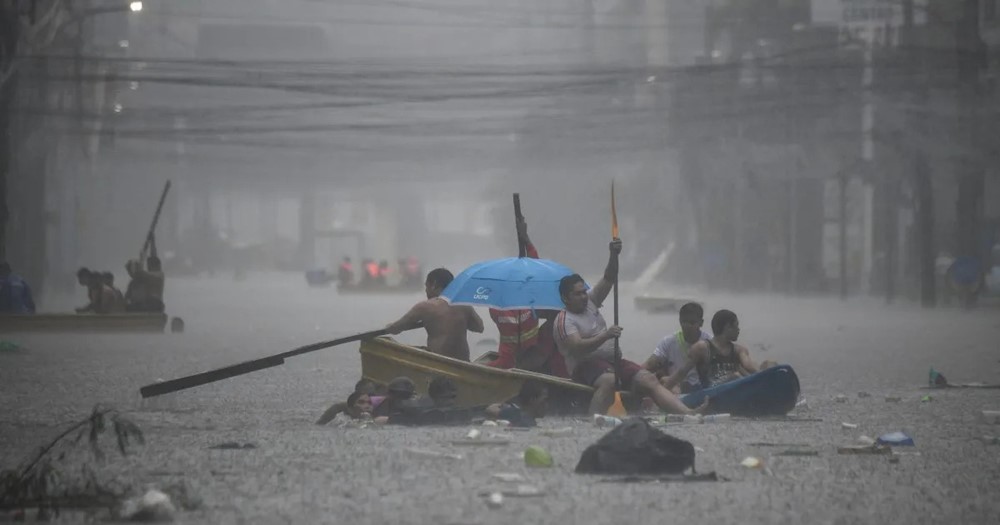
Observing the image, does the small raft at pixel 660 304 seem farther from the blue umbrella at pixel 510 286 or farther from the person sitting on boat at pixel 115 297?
the blue umbrella at pixel 510 286

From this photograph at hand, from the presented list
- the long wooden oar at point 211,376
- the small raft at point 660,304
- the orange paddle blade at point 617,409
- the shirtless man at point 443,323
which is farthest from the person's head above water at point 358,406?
the small raft at point 660,304

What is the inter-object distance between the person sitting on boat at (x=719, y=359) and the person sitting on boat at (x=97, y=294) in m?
17.5

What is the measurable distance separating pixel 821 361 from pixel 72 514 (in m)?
14.9

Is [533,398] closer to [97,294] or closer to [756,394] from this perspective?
[756,394]

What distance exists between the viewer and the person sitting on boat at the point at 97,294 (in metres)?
28.5

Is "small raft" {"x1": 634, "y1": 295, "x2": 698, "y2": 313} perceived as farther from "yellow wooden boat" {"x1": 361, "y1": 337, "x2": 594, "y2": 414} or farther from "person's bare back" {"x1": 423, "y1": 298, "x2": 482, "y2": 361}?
"yellow wooden boat" {"x1": 361, "y1": 337, "x2": 594, "y2": 414}

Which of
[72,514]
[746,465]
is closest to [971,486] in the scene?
[746,465]

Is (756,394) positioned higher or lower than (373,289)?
higher

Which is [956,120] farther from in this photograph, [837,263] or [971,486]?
[971,486]

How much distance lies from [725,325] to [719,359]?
40cm

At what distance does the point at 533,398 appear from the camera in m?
13.0

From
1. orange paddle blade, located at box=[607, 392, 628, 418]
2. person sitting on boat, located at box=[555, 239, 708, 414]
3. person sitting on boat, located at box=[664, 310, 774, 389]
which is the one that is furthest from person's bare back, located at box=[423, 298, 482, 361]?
person sitting on boat, located at box=[664, 310, 774, 389]

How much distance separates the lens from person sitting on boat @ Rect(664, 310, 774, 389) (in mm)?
13203

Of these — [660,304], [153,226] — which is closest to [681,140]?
[660,304]
